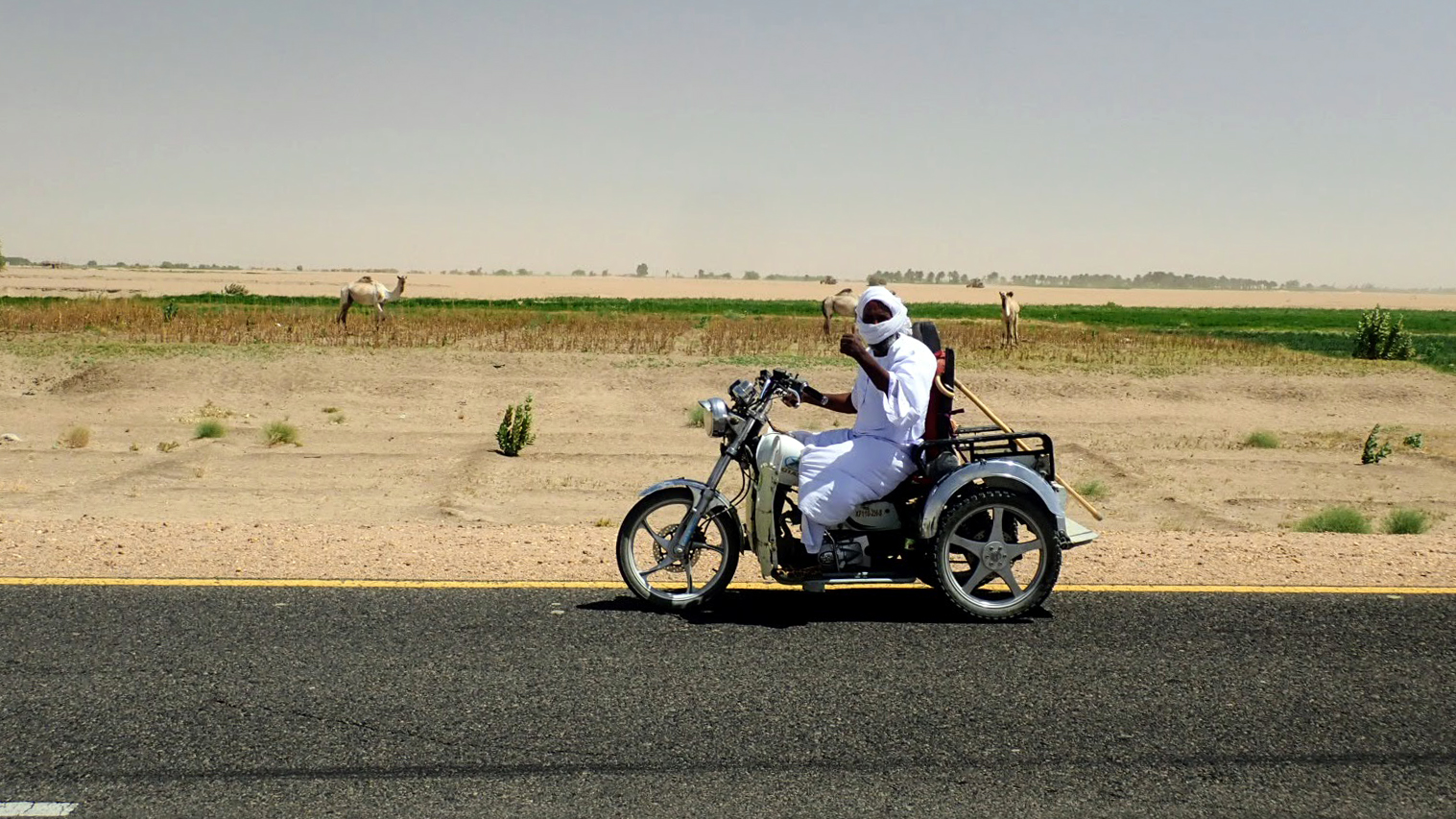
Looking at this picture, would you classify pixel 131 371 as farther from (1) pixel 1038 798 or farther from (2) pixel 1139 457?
(1) pixel 1038 798

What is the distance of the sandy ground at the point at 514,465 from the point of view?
9242mm

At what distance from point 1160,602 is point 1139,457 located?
42.7 ft

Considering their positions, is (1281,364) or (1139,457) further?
(1281,364)

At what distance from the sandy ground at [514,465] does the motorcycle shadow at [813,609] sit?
43.8 inches

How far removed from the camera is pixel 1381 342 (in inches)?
1463

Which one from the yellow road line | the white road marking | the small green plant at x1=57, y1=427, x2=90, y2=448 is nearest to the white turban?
the yellow road line

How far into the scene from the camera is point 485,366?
27.3 metres

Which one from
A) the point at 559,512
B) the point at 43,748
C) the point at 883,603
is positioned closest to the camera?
the point at 43,748

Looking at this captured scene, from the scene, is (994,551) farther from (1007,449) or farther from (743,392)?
(743,392)

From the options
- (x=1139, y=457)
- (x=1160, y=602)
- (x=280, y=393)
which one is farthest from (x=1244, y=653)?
(x=280, y=393)

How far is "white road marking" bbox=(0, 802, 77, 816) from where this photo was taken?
4613mm

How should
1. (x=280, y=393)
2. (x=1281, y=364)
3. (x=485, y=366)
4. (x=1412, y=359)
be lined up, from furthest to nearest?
(x=1412, y=359)
(x=1281, y=364)
(x=485, y=366)
(x=280, y=393)

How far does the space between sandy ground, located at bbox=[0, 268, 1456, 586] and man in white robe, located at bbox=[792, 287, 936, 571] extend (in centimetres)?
197

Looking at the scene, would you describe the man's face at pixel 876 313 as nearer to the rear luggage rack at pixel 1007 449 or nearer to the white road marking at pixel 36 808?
the rear luggage rack at pixel 1007 449
